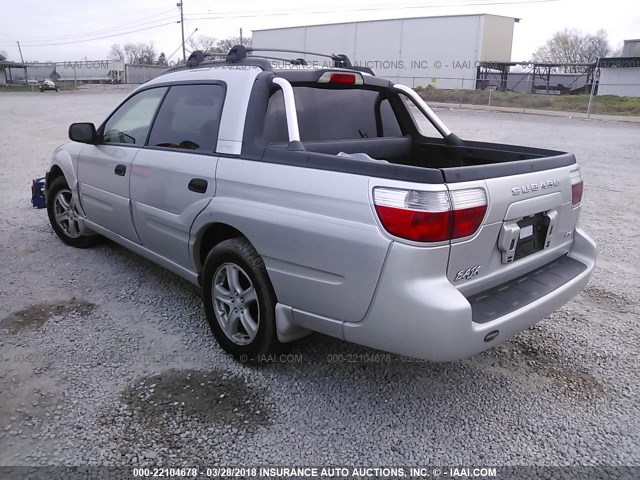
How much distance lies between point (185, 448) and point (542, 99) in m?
35.0

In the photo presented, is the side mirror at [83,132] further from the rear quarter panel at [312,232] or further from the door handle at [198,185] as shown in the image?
the rear quarter panel at [312,232]

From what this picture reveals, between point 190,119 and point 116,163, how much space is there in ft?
3.17

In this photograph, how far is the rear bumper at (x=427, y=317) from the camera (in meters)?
2.53

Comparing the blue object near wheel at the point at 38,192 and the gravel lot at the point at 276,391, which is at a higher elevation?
the blue object near wheel at the point at 38,192

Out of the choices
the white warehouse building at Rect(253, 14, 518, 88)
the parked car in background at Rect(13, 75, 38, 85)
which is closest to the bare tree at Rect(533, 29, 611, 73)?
the white warehouse building at Rect(253, 14, 518, 88)

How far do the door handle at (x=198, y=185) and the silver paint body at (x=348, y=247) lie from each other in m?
0.04

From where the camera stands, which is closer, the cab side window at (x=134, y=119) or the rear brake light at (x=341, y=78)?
the rear brake light at (x=341, y=78)

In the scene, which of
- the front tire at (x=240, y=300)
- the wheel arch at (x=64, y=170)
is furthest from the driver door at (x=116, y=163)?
the front tire at (x=240, y=300)

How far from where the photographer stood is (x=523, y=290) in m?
3.09

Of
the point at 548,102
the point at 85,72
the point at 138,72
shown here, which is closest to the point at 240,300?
the point at 548,102

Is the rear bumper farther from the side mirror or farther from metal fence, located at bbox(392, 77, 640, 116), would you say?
metal fence, located at bbox(392, 77, 640, 116)

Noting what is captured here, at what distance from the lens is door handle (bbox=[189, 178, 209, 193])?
3.51m

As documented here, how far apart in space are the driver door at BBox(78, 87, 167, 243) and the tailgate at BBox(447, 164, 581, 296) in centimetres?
275

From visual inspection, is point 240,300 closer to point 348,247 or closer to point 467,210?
point 348,247
